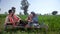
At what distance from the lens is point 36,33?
2164 mm

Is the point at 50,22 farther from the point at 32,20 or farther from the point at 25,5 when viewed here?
the point at 25,5

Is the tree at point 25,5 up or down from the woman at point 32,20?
up

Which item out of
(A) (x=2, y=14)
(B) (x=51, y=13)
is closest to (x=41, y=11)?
(B) (x=51, y=13)

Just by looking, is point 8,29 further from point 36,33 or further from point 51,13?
point 51,13

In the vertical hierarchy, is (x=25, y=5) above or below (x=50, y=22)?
above

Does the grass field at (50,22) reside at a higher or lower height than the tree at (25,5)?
lower

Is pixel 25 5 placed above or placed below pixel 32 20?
above

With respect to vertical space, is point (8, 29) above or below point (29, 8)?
below

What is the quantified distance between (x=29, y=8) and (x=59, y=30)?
0.56m

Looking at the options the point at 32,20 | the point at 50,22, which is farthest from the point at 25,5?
the point at 50,22

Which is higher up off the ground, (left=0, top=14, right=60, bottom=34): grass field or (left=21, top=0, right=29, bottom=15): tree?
(left=21, top=0, right=29, bottom=15): tree

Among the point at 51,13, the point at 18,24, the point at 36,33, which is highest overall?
the point at 51,13

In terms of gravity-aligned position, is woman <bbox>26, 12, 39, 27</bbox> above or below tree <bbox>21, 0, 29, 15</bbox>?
below

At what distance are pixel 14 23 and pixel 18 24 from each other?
63 mm
